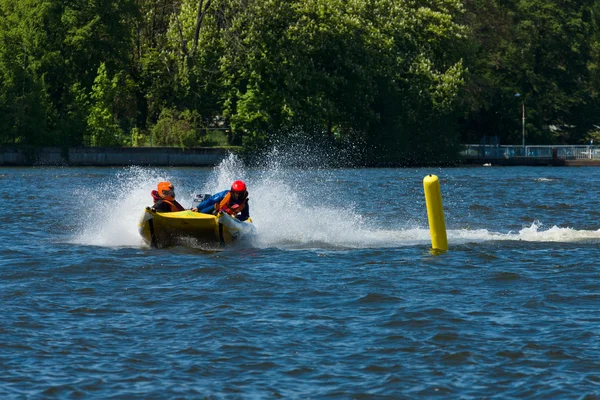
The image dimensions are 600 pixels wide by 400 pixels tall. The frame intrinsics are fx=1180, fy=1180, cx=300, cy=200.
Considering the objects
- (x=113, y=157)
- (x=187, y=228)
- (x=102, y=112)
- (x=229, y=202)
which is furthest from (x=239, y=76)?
(x=187, y=228)

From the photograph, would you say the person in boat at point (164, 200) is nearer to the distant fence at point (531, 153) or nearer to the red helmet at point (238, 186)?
the red helmet at point (238, 186)

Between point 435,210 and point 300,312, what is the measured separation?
6.61 m

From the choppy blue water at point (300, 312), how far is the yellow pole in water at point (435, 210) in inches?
12.2

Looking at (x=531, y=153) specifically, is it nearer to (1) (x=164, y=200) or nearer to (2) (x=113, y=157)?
(2) (x=113, y=157)

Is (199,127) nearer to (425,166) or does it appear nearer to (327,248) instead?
(425,166)

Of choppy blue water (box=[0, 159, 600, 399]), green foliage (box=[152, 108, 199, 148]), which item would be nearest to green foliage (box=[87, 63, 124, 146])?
green foliage (box=[152, 108, 199, 148])

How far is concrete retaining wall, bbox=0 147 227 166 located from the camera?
6675 centimetres

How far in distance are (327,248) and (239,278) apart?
4.60 m

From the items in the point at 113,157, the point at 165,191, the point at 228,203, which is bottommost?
the point at 228,203

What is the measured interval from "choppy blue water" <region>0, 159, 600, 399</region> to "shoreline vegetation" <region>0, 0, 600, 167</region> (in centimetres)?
4094

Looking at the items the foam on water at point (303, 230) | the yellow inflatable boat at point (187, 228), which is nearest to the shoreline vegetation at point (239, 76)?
the foam on water at point (303, 230)

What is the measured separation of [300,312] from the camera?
14.5m

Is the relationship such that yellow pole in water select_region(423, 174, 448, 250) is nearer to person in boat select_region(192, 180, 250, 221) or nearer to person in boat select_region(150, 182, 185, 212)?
person in boat select_region(192, 180, 250, 221)

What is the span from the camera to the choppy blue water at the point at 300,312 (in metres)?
11.4
